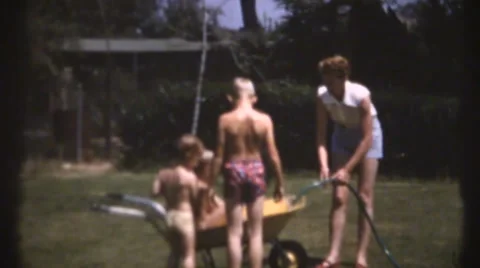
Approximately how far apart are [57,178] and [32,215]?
16.4 feet

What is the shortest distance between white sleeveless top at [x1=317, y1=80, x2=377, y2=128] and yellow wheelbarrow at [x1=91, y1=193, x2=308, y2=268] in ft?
1.98

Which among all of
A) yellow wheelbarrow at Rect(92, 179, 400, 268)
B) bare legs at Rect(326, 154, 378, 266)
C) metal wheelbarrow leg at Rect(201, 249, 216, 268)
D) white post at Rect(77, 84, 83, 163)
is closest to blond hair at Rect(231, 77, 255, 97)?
yellow wheelbarrow at Rect(92, 179, 400, 268)

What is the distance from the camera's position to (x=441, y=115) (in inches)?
573

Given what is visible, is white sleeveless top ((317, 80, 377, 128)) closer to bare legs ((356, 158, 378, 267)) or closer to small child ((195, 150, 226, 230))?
bare legs ((356, 158, 378, 267))

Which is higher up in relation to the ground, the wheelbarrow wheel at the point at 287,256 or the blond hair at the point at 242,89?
the blond hair at the point at 242,89

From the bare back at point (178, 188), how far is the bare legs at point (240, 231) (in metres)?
0.25

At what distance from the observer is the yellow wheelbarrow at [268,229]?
548 cm

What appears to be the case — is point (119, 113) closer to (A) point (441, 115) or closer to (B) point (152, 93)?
(B) point (152, 93)

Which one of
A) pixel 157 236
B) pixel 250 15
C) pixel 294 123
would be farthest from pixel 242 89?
pixel 250 15

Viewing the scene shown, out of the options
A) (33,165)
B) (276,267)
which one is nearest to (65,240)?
(276,267)

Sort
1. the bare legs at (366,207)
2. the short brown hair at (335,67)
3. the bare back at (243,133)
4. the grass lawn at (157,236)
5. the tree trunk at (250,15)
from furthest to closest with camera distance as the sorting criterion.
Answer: the tree trunk at (250,15)
the grass lawn at (157,236)
the bare legs at (366,207)
the short brown hair at (335,67)
the bare back at (243,133)

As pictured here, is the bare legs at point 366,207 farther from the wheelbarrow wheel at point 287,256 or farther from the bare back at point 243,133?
the bare back at point 243,133

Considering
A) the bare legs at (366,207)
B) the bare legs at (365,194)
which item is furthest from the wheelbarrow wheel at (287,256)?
the bare legs at (365,194)

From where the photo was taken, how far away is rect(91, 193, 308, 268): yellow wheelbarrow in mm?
5484
